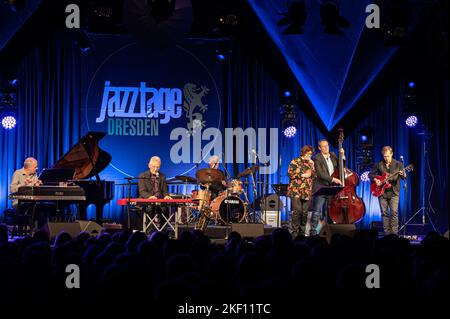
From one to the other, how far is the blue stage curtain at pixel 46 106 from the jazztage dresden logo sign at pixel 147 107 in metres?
0.74

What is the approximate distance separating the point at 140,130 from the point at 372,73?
17.1 feet

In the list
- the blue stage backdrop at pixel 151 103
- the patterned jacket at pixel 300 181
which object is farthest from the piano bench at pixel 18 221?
the patterned jacket at pixel 300 181

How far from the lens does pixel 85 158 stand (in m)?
12.2

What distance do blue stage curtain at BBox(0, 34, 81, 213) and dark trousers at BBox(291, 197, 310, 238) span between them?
559 centimetres

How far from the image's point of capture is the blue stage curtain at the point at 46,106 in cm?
1466

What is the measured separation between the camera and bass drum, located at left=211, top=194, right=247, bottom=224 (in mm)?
11883

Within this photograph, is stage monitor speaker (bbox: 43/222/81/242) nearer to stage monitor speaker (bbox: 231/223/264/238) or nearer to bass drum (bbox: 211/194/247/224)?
stage monitor speaker (bbox: 231/223/264/238)

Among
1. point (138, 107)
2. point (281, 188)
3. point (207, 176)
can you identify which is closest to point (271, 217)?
point (281, 188)

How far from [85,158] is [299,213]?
3949 millimetres
